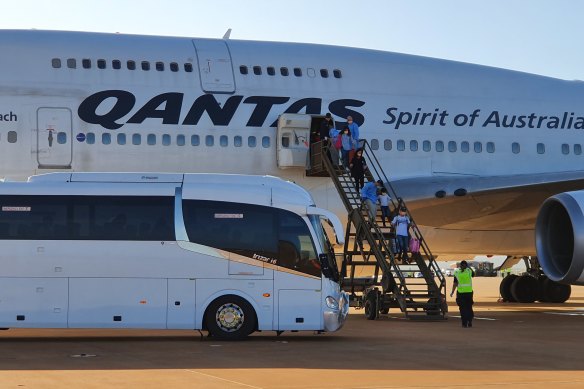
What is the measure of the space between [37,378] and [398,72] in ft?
47.4

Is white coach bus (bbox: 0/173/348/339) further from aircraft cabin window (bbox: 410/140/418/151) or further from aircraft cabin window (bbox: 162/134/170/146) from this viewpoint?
aircraft cabin window (bbox: 410/140/418/151)

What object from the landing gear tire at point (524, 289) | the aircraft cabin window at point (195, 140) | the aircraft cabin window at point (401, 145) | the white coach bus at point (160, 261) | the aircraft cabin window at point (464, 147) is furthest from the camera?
the landing gear tire at point (524, 289)

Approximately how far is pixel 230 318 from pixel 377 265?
5741mm

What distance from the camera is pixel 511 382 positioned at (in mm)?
10281

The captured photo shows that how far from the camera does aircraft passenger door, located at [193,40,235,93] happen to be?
2145cm

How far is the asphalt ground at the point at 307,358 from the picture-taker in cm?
1028

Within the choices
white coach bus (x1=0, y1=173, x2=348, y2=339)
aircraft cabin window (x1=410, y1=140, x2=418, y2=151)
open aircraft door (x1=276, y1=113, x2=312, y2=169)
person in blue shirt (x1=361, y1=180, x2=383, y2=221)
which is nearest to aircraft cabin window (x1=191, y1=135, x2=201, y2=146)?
open aircraft door (x1=276, y1=113, x2=312, y2=169)

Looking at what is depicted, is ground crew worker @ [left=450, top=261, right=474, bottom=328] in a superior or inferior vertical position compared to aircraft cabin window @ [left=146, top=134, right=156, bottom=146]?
inferior

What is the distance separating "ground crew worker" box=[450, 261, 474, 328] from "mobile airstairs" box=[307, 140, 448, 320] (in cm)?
41

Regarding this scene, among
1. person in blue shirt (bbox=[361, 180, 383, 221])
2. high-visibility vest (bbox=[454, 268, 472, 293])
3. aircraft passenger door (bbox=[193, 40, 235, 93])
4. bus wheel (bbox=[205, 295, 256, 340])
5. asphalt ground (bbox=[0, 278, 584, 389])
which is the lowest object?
asphalt ground (bbox=[0, 278, 584, 389])

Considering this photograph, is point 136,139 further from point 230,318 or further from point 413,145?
point 230,318

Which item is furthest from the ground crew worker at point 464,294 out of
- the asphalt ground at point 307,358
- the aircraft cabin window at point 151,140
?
the aircraft cabin window at point 151,140

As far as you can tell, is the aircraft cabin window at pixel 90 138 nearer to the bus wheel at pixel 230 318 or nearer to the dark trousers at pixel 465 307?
the bus wheel at pixel 230 318

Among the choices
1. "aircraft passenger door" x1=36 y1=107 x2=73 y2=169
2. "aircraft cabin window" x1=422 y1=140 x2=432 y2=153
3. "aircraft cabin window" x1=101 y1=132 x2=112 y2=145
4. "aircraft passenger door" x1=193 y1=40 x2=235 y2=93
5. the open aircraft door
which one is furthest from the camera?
"aircraft cabin window" x1=422 y1=140 x2=432 y2=153
